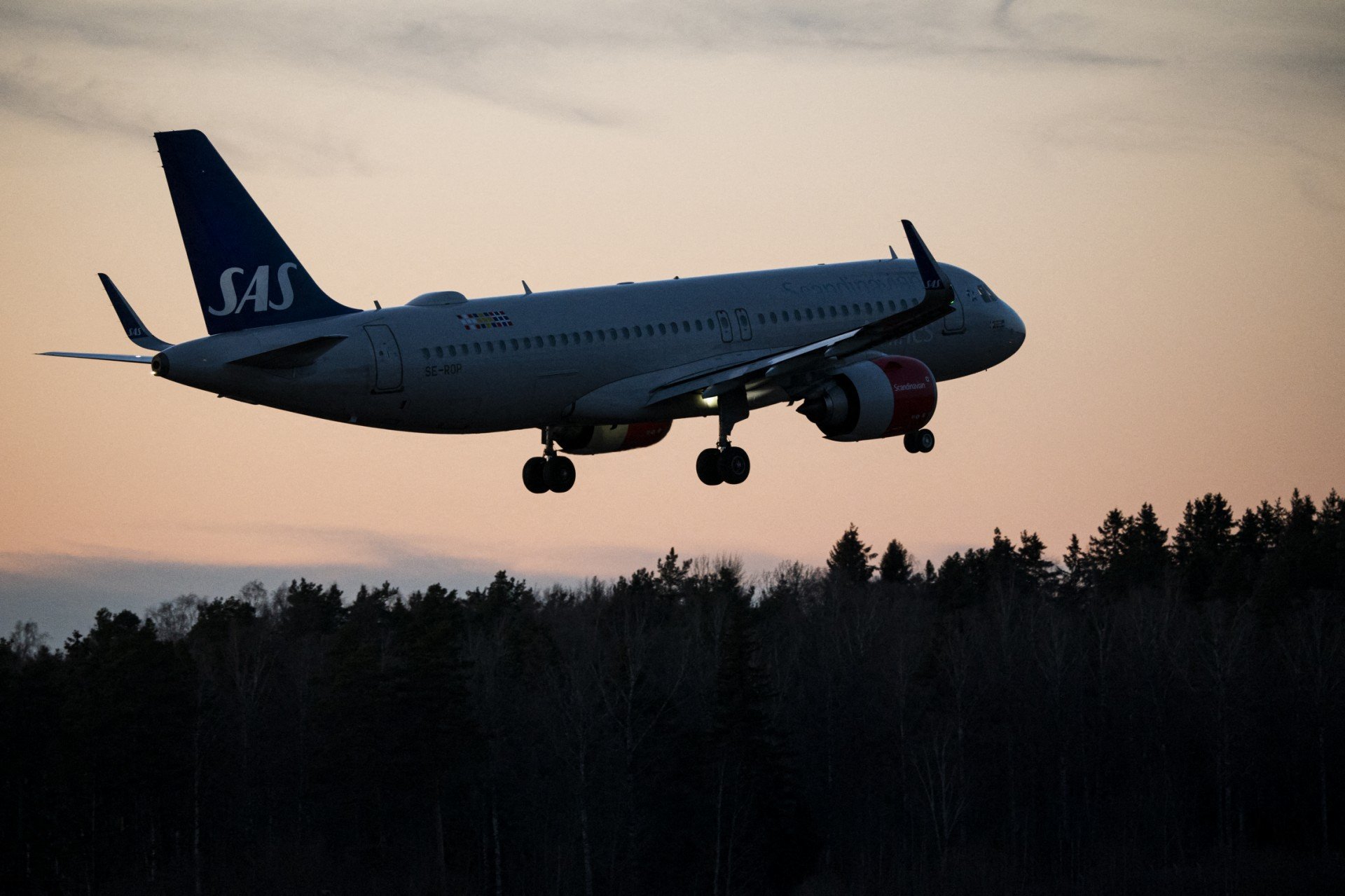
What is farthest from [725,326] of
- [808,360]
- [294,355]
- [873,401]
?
[294,355]

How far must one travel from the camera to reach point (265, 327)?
46.0 m

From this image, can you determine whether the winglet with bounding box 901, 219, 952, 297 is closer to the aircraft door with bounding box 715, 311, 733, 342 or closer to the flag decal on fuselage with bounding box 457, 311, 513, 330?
the aircraft door with bounding box 715, 311, 733, 342

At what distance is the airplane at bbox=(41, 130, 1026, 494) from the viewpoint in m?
45.8

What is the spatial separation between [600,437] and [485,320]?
824 centimetres

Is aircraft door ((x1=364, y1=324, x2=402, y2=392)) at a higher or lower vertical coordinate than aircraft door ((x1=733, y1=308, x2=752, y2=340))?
lower

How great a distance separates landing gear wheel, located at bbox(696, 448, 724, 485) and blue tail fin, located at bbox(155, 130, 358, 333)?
43.6 ft

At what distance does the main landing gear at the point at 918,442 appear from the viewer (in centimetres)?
5434

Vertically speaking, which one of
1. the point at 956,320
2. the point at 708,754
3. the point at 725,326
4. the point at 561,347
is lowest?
the point at 708,754

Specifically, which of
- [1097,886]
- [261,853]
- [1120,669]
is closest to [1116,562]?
[1120,669]

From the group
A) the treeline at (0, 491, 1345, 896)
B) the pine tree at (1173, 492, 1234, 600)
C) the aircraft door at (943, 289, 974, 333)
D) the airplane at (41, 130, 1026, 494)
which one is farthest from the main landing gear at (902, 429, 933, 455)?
the pine tree at (1173, 492, 1234, 600)

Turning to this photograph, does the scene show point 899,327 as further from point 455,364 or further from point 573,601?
point 573,601

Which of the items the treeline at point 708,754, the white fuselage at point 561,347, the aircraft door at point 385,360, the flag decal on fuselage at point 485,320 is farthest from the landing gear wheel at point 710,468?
the treeline at point 708,754

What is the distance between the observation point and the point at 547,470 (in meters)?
55.2

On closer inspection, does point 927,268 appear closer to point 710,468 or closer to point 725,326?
point 725,326
